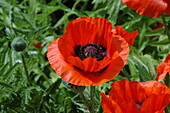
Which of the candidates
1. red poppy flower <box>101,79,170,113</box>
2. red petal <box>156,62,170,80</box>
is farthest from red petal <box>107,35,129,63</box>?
red petal <box>156,62,170,80</box>

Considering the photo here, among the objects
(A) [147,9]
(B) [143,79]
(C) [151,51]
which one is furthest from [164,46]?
(B) [143,79]

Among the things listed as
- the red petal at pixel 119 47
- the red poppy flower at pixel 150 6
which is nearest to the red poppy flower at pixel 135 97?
the red petal at pixel 119 47

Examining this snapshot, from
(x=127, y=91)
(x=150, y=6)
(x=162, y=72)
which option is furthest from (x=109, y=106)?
(x=150, y=6)

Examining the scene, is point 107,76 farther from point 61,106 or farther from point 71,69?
point 61,106

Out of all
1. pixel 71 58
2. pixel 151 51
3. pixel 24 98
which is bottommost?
pixel 151 51

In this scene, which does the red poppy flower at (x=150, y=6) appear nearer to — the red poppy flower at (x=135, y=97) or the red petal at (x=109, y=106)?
the red poppy flower at (x=135, y=97)
